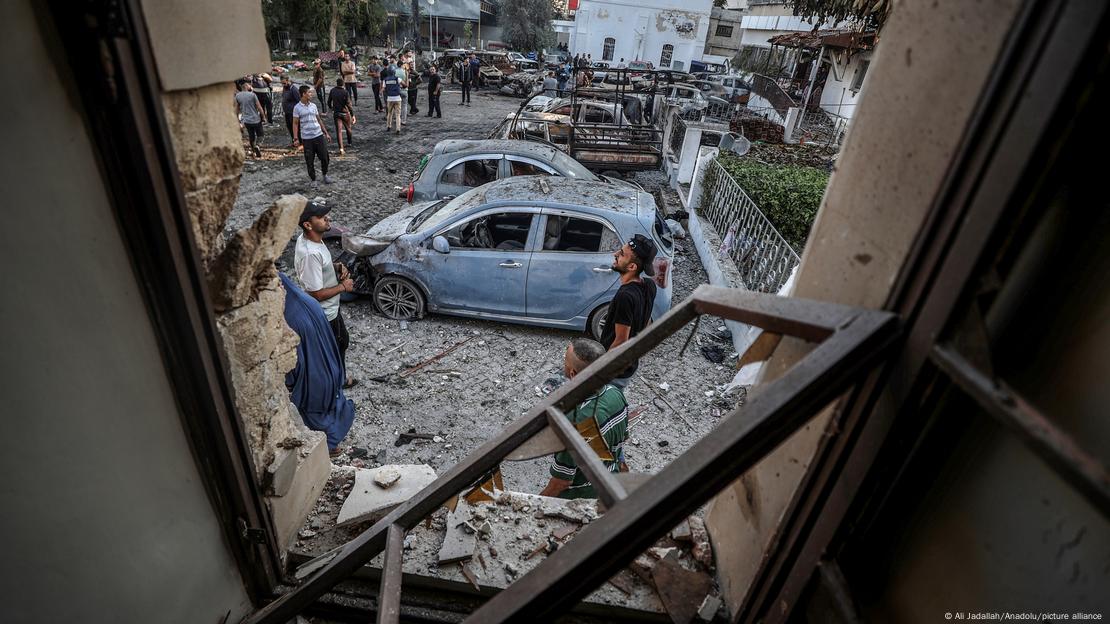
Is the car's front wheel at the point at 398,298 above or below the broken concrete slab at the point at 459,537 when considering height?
below

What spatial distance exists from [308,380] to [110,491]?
1.83 metres

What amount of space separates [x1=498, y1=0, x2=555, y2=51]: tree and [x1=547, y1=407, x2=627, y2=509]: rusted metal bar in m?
45.3

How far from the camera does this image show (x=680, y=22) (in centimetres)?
3450

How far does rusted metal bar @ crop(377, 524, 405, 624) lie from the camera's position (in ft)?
5.36

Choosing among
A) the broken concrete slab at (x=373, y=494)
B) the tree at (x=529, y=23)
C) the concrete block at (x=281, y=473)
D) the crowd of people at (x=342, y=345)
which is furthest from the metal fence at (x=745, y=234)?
the tree at (x=529, y=23)

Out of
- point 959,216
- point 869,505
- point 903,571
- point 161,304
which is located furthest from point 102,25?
point 903,571

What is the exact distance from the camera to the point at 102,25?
46.3 inches

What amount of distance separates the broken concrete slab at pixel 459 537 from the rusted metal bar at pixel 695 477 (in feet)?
3.58

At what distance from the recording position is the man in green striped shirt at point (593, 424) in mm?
2826

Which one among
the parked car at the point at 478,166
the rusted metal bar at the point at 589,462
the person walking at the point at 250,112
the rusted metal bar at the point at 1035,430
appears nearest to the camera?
the rusted metal bar at the point at 1035,430

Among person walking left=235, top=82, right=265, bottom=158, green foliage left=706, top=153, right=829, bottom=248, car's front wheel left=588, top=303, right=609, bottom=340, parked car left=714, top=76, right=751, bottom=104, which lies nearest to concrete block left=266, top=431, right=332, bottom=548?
car's front wheel left=588, top=303, right=609, bottom=340

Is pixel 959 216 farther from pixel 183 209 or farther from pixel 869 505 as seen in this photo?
pixel 183 209

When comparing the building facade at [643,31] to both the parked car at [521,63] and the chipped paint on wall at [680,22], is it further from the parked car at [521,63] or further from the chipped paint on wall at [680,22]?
the parked car at [521,63]

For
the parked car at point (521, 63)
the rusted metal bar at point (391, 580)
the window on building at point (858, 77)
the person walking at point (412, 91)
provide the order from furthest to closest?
1. the parked car at point (521, 63)
2. the window on building at point (858, 77)
3. the person walking at point (412, 91)
4. the rusted metal bar at point (391, 580)
